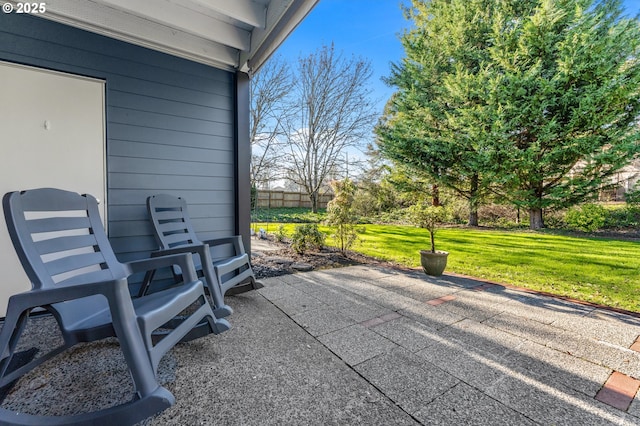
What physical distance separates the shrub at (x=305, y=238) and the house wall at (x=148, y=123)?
6.04 ft

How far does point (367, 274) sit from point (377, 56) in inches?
338

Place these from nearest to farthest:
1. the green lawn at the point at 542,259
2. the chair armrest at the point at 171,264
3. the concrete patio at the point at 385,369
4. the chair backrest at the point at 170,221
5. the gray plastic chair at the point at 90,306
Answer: the gray plastic chair at the point at 90,306 < the concrete patio at the point at 385,369 < the chair armrest at the point at 171,264 < the chair backrest at the point at 170,221 < the green lawn at the point at 542,259

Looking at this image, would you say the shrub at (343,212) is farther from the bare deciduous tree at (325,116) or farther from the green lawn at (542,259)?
the bare deciduous tree at (325,116)

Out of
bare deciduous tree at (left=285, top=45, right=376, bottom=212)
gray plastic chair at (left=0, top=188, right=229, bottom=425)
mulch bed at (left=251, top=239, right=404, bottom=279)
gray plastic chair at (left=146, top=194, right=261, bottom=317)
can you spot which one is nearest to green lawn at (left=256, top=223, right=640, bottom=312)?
mulch bed at (left=251, top=239, right=404, bottom=279)

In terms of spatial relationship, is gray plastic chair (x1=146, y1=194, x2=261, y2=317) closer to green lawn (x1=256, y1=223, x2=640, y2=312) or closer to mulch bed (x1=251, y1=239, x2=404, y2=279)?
mulch bed (x1=251, y1=239, x2=404, y2=279)

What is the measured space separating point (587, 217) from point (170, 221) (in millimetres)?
8755

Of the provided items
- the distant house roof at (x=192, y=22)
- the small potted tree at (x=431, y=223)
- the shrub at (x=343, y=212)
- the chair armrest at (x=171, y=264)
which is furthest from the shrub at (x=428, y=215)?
the chair armrest at (x=171, y=264)

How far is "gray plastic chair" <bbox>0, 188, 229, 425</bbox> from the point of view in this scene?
1.14 m

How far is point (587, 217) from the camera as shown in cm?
649

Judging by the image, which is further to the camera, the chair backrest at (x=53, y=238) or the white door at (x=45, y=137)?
the white door at (x=45, y=137)

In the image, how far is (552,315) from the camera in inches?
99.3

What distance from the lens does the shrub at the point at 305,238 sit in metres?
4.97

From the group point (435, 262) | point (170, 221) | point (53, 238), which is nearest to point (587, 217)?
point (435, 262)

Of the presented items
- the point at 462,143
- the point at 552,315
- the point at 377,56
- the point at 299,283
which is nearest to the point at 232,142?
the point at 299,283
